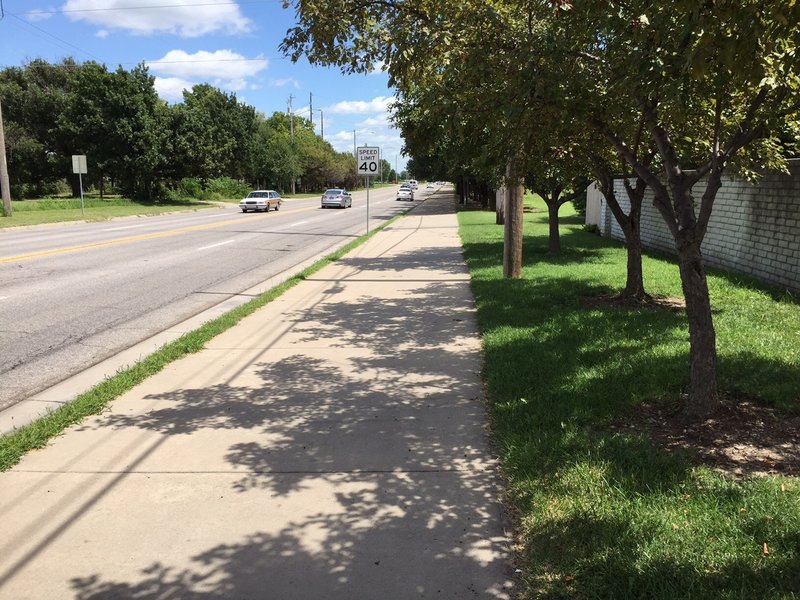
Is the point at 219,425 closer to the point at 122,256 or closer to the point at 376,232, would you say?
the point at 122,256

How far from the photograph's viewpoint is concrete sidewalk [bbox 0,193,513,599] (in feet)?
9.30

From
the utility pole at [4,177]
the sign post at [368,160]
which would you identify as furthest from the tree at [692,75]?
the utility pole at [4,177]

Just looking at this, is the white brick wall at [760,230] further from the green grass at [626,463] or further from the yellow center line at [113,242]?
the yellow center line at [113,242]

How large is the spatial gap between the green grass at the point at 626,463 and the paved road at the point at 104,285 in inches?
172

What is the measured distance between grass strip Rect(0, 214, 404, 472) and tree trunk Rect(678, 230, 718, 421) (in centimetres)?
451

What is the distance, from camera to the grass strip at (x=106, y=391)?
424cm

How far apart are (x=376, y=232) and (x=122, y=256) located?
11085mm

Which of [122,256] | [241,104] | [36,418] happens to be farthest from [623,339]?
[241,104]

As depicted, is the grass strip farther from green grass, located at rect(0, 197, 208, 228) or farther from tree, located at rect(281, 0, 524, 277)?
green grass, located at rect(0, 197, 208, 228)

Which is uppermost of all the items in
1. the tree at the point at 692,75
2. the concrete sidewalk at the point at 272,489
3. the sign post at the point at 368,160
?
the sign post at the point at 368,160

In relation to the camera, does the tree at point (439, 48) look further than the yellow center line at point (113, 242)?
No

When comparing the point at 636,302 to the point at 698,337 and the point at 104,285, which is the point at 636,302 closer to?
the point at 698,337

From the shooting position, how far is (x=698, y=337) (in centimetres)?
431

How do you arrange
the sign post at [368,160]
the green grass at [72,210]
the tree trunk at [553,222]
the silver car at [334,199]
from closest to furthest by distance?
the tree trunk at [553,222]
the sign post at [368,160]
the green grass at [72,210]
the silver car at [334,199]
